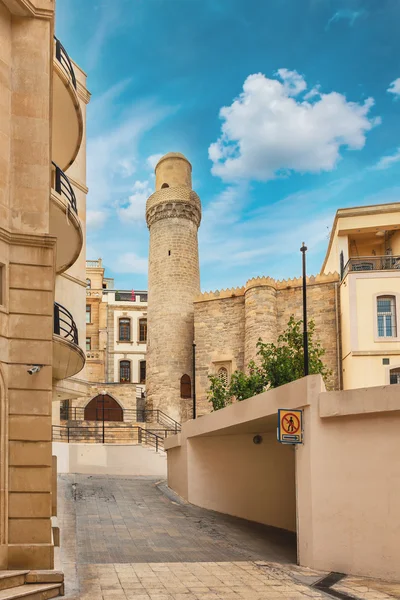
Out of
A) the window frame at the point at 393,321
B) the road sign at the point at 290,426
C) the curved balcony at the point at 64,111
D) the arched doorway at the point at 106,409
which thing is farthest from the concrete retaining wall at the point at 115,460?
the road sign at the point at 290,426

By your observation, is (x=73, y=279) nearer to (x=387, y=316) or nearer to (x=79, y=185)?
(x=79, y=185)

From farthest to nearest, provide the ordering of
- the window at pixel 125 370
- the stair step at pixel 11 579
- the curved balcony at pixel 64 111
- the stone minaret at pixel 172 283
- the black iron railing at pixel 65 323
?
1. the window at pixel 125 370
2. the stone minaret at pixel 172 283
3. the black iron railing at pixel 65 323
4. the curved balcony at pixel 64 111
5. the stair step at pixel 11 579

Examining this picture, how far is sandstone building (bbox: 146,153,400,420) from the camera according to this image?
101 feet

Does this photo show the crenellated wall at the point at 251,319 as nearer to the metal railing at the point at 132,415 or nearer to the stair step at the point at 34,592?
the metal railing at the point at 132,415

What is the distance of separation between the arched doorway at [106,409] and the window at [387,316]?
18345 millimetres

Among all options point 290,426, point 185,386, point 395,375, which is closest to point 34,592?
point 290,426

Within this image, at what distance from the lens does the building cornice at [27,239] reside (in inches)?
383

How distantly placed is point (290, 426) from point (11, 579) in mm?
5005

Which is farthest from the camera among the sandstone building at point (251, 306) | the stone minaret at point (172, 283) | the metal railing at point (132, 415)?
the stone minaret at point (172, 283)

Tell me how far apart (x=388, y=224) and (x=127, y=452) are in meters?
16.7

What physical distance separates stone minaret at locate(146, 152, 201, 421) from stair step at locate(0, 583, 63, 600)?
29934 millimetres

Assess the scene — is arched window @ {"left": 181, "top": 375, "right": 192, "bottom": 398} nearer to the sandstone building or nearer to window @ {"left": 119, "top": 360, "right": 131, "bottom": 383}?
the sandstone building

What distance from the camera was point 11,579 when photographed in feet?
27.8

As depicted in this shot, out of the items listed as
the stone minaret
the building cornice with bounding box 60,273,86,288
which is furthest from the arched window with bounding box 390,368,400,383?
the building cornice with bounding box 60,273,86,288
